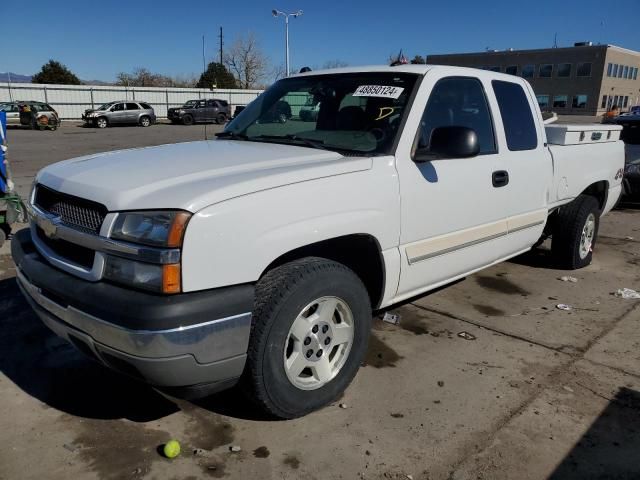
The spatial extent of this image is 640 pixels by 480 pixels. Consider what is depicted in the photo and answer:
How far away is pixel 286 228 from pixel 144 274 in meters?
0.69

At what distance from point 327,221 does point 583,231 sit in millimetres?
3890

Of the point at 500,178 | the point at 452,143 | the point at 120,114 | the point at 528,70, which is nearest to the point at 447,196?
the point at 452,143

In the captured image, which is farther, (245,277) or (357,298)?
(357,298)

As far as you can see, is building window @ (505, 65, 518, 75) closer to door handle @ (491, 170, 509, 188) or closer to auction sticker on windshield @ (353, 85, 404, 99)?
door handle @ (491, 170, 509, 188)

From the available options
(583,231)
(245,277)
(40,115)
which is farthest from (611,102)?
(245,277)

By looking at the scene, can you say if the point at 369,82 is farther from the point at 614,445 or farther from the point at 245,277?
the point at 614,445

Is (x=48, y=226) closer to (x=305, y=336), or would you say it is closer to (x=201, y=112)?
(x=305, y=336)

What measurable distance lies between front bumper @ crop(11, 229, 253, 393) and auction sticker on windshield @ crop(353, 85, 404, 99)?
1685mm

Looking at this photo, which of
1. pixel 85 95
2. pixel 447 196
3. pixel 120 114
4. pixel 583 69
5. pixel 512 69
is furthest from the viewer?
pixel 512 69

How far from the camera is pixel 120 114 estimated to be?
111 feet

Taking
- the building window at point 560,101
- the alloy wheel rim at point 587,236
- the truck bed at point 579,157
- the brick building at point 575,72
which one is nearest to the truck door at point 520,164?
the truck bed at point 579,157

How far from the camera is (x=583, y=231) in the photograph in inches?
220

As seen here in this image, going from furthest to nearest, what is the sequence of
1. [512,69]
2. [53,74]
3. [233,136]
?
[512,69]
[53,74]
[233,136]

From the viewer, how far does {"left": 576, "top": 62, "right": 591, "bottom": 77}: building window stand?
66.2 metres
